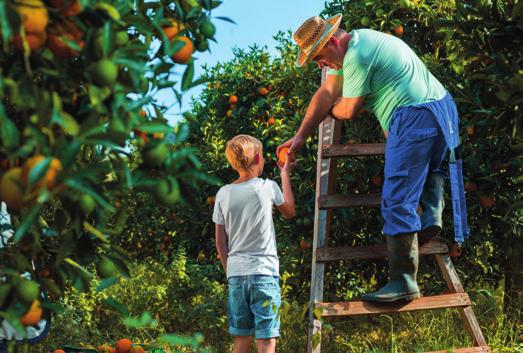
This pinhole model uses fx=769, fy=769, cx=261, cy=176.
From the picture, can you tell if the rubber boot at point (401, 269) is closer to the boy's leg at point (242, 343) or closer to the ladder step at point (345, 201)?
the ladder step at point (345, 201)

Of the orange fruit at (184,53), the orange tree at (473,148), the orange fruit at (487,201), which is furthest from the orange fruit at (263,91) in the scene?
the orange fruit at (184,53)

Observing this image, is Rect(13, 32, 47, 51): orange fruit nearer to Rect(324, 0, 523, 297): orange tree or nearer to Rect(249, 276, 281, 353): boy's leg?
Rect(249, 276, 281, 353): boy's leg

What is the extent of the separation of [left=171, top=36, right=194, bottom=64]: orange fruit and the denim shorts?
1.97 metres

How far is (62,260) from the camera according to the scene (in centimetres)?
188

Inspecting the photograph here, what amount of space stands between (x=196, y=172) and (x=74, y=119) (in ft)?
0.91

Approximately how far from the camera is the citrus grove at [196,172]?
62.6 inches

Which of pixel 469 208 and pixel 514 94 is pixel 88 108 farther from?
pixel 469 208

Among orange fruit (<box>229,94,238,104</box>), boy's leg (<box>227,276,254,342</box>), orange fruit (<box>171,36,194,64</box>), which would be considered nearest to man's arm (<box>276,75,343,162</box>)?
boy's leg (<box>227,276,254,342</box>)

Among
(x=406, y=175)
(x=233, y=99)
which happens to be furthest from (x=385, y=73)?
(x=233, y=99)

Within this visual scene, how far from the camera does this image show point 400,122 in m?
3.61

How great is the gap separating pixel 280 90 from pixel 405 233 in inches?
123

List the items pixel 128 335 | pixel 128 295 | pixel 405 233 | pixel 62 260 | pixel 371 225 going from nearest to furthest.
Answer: pixel 62 260, pixel 405 233, pixel 371 225, pixel 128 335, pixel 128 295

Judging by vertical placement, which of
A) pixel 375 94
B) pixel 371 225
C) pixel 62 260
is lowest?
pixel 371 225

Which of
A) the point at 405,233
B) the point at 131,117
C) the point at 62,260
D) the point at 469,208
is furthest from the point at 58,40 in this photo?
the point at 469,208
